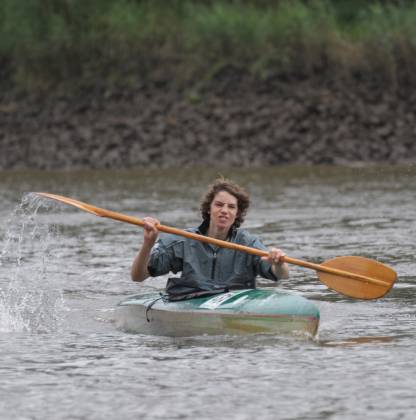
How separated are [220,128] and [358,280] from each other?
2239 centimetres

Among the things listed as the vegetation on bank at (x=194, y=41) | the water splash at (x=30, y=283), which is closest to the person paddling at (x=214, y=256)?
the water splash at (x=30, y=283)

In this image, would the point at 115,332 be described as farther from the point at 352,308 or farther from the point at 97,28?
the point at 97,28

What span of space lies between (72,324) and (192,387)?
3158 mm

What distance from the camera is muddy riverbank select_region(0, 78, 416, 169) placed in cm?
3123

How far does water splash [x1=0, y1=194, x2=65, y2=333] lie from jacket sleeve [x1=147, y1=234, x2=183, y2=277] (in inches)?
48.7

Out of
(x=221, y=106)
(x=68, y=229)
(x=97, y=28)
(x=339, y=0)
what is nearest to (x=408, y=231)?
(x=68, y=229)

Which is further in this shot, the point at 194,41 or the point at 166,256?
the point at 194,41

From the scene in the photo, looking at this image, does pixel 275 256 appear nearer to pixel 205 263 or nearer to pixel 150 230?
pixel 205 263

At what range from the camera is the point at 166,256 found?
10148 millimetres

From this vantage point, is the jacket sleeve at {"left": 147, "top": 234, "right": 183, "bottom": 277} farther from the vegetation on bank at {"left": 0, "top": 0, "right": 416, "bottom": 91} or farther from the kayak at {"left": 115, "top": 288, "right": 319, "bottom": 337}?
the vegetation on bank at {"left": 0, "top": 0, "right": 416, "bottom": 91}

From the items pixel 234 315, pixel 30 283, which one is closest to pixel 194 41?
pixel 30 283

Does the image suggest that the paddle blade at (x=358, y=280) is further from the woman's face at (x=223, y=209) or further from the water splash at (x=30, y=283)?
the water splash at (x=30, y=283)

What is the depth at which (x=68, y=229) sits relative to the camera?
1883 centimetres

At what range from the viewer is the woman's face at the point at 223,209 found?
1006 centimetres
